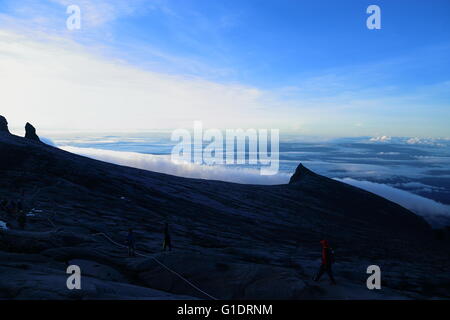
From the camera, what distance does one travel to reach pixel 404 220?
9062 cm

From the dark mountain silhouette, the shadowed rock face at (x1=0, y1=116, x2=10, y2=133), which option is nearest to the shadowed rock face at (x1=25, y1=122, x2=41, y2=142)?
the shadowed rock face at (x1=0, y1=116, x2=10, y2=133)

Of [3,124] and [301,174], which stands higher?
[3,124]

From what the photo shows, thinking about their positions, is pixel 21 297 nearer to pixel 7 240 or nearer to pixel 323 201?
pixel 7 240

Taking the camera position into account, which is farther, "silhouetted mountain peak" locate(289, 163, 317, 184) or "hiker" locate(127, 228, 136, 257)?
"silhouetted mountain peak" locate(289, 163, 317, 184)

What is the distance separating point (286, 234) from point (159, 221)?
20.7m

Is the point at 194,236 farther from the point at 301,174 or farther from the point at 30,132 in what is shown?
the point at 301,174

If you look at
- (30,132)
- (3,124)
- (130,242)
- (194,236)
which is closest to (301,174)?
(194,236)

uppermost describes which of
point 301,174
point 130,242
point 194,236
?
point 301,174

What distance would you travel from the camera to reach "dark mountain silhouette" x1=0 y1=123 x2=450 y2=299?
16.6m

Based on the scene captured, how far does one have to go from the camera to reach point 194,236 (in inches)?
1458

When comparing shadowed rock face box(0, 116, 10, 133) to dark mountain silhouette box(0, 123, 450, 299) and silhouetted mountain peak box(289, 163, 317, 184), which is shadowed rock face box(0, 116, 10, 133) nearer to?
dark mountain silhouette box(0, 123, 450, 299)

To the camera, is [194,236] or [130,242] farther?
[194,236]

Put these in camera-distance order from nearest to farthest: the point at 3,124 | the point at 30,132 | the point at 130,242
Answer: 1. the point at 130,242
2. the point at 3,124
3. the point at 30,132

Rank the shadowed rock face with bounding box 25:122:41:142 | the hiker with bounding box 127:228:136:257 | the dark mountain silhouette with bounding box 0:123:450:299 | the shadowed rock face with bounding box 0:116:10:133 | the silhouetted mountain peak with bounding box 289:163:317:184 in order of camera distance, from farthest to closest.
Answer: the silhouetted mountain peak with bounding box 289:163:317:184, the shadowed rock face with bounding box 25:122:41:142, the shadowed rock face with bounding box 0:116:10:133, the hiker with bounding box 127:228:136:257, the dark mountain silhouette with bounding box 0:123:450:299
